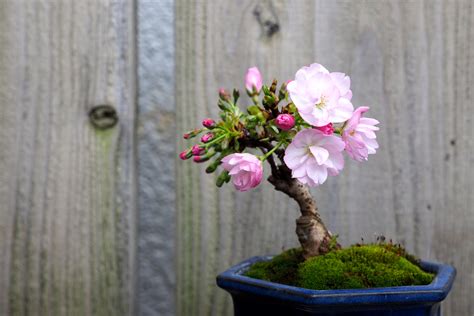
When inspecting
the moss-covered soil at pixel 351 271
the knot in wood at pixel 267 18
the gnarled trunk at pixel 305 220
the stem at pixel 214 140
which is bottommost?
the moss-covered soil at pixel 351 271

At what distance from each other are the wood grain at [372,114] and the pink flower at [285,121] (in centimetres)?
52

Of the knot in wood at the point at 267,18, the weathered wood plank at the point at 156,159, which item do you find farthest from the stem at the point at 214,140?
the knot in wood at the point at 267,18

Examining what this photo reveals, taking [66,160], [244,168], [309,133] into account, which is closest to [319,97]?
[309,133]

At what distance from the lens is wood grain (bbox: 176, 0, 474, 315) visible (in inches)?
62.0

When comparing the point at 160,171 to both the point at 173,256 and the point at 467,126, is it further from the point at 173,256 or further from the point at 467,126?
the point at 467,126

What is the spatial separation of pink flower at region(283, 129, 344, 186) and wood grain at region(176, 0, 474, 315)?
0.53m

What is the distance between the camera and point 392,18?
5.32ft

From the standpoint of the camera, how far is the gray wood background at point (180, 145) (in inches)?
59.4

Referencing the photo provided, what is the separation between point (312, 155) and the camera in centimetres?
106

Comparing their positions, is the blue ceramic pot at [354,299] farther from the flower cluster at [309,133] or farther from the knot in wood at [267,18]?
the knot in wood at [267,18]

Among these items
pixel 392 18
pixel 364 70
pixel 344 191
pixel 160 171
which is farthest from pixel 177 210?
pixel 392 18

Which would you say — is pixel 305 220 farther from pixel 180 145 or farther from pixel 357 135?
pixel 180 145

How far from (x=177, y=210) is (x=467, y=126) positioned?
806 mm

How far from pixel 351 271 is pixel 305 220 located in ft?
0.52
